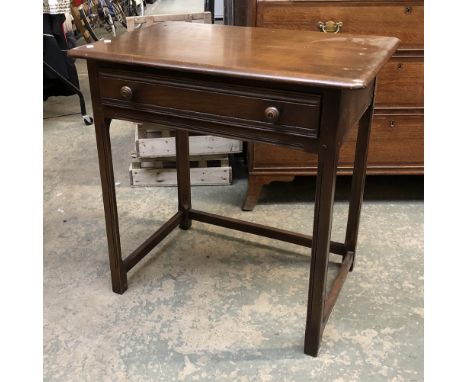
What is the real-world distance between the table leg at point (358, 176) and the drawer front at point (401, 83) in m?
0.53

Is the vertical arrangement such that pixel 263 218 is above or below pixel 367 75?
below

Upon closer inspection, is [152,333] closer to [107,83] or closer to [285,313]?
[285,313]

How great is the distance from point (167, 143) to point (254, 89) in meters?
1.32

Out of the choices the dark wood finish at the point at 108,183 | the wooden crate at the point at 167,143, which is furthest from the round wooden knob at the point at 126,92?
the wooden crate at the point at 167,143

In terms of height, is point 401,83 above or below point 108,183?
above

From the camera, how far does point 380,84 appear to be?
2203 millimetres

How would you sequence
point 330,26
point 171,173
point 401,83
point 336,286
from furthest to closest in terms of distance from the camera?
point 171,173, point 401,83, point 330,26, point 336,286

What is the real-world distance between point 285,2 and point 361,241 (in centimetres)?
109

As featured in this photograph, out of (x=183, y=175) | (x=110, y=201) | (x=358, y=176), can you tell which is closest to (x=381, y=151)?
(x=358, y=176)

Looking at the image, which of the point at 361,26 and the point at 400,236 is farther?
the point at 400,236

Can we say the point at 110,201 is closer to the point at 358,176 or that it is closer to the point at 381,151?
the point at 358,176

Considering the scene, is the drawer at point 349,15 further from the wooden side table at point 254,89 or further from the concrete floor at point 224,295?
the concrete floor at point 224,295

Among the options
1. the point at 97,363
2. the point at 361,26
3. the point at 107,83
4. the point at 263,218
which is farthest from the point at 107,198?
the point at 361,26

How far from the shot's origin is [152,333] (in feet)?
5.50
